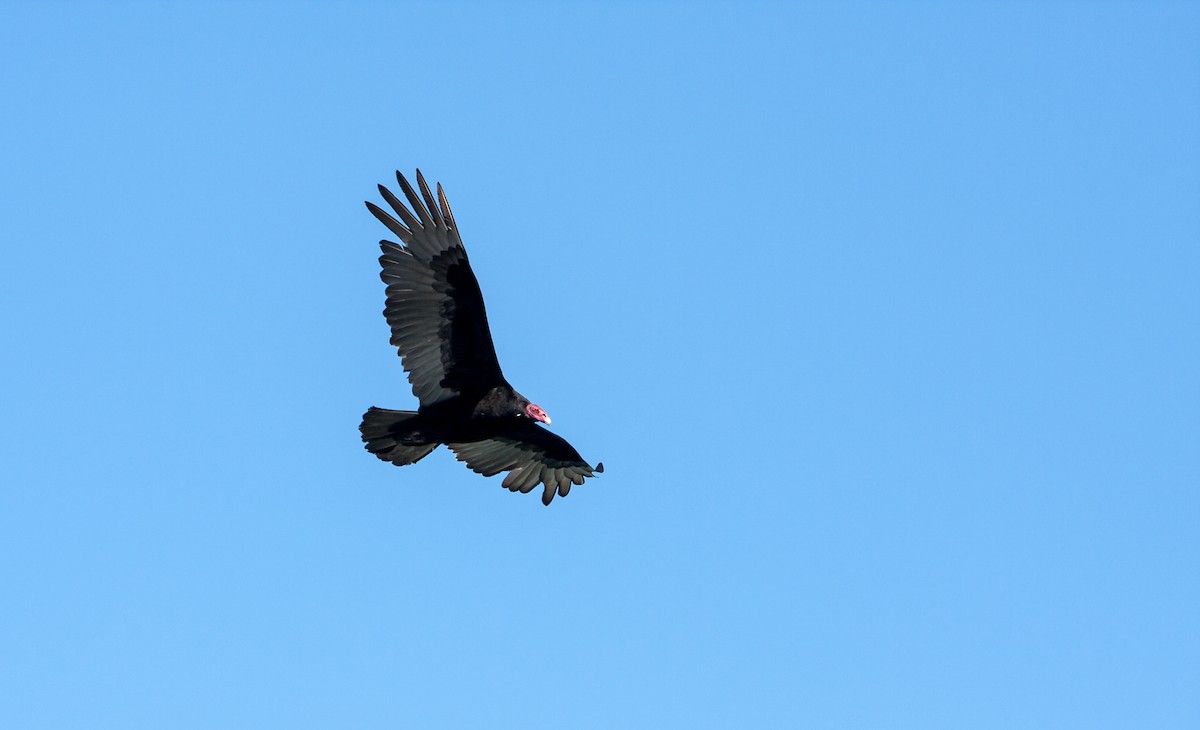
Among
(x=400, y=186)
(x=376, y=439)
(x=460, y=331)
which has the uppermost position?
(x=400, y=186)

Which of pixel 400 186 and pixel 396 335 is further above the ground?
pixel 400 186

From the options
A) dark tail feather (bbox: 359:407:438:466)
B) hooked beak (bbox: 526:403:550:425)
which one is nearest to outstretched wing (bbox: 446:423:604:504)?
hooked beak (bbox: 526:403:550:425)

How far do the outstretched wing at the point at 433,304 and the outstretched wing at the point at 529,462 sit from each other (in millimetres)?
1569

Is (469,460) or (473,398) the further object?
(469,460)

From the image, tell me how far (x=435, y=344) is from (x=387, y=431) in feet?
3.16

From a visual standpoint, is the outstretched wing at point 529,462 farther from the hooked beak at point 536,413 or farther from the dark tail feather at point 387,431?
the dark tail feather at point 387,431

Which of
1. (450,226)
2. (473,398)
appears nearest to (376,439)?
(473,398)

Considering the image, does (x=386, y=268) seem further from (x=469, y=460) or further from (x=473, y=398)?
(x=469, y=460)

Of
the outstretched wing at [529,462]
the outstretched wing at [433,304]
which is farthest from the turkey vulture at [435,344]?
the outstretched wing at [529,462]

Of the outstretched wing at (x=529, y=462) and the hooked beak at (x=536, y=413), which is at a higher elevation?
the outstretched wing at (x=529, y=462)

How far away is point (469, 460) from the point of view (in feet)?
58.5

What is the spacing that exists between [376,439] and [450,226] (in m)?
2.19

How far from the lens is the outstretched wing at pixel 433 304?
51.9 ft

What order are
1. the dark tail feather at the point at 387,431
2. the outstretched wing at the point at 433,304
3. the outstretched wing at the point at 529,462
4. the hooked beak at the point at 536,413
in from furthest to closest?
the outstretched wing at the point at 529,462
the hooked beak at the point at 536,413
the dark tail feather at the point at 387,431
the outstretched wing at the point at 433,304
